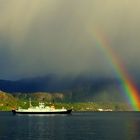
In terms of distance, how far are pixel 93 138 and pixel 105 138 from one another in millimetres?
4263

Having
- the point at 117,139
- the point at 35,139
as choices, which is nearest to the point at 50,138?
the point at 35,139

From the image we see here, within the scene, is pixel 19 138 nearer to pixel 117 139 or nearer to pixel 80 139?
pixel 80 139

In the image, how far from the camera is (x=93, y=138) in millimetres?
129500

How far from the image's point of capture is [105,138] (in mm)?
129125

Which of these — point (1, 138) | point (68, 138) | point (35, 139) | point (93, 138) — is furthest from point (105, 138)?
point (1, 138)

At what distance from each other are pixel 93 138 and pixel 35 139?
20.6m

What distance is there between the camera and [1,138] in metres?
129

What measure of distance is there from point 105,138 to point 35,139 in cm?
2482

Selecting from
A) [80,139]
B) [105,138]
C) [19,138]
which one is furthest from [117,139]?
[19,138]

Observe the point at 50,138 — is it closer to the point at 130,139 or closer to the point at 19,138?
the point at 19,138

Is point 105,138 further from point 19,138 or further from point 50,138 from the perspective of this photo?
point 19,138

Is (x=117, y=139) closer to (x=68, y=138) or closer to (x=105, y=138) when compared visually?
(x=105, y=138)

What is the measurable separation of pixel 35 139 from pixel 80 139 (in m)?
15.9

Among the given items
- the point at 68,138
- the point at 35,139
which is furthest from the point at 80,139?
the point at 35,139
